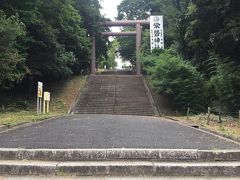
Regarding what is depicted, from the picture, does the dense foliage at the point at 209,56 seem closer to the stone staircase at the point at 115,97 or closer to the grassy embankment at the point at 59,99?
the stone staircase at the point at 115,97

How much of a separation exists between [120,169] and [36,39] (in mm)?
21685

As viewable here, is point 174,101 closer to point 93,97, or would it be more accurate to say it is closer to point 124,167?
point 93,97

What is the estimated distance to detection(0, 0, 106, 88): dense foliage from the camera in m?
18.0

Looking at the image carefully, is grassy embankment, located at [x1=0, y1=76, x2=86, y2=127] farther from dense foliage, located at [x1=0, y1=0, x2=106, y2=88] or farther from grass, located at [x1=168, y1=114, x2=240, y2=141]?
grass, located at [x1=168, y1=114, x2=240, y2=141]

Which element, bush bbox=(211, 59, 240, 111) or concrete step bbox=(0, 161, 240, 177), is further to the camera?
bush bbox=(211, 59, 240, 111)

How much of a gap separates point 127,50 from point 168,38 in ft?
60.7

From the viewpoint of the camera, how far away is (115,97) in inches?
1149

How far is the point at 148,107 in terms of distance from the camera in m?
26.3

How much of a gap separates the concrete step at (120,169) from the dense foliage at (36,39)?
11.1 metres

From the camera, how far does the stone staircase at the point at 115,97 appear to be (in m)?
25.6

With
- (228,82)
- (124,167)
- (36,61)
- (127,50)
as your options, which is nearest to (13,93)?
(36,61)

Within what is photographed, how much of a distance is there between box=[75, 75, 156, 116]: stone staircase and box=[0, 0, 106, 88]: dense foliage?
9.90 feet

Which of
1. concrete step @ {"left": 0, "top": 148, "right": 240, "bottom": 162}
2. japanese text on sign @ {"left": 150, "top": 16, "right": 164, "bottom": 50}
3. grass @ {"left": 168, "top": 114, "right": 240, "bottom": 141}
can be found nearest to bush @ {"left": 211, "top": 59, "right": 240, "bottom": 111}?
grass @ {"left": 168, "top": 114, "right": 240, "bottom": 141}

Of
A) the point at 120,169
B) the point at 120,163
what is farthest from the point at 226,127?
the point at 120,169
